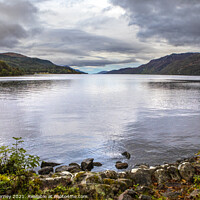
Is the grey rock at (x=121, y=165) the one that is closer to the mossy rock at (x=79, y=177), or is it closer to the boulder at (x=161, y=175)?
the boulder at (x=161, y=175)

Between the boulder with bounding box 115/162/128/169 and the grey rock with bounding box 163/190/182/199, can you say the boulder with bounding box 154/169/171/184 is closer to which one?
the grey rock with bounding box 163/190/182/199

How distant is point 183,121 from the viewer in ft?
85.1

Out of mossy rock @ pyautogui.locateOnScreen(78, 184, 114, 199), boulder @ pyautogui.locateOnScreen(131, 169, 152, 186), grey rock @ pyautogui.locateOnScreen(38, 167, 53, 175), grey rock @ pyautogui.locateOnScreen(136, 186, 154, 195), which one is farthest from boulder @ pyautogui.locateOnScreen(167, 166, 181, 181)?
grey rock @ pyautogui.locateOnScreen(38, 167, 53, 175)

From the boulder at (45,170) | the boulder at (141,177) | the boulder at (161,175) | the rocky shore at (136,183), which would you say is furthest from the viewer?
the boulder at (45,170)

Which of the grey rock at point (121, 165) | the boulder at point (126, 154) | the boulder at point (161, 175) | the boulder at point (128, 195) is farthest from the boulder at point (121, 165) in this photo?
the boulder at point (128, 195)

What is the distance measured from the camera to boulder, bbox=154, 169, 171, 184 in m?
10.3

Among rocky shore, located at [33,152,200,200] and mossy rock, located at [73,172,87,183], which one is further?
mossy rock, located at [73,172,87,183]

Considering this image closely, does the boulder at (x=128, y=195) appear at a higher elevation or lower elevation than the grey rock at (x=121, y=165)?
higher

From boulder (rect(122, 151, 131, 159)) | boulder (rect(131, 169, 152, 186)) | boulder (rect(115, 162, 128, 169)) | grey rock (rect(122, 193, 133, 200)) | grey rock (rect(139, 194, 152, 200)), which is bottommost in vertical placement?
boulder (rect(115, 162, 128, 169))

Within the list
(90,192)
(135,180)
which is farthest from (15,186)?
(135,180)

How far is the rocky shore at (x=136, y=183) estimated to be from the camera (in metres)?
8.32

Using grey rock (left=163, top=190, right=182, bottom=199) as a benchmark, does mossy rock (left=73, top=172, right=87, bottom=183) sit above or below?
above

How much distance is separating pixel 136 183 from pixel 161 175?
150 cm

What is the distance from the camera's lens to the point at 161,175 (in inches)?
415
